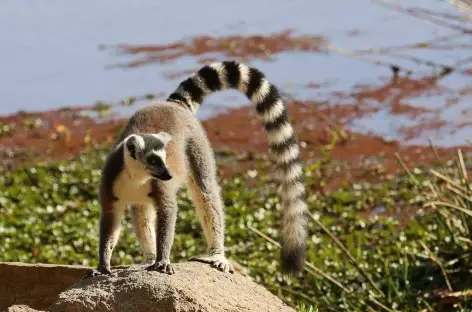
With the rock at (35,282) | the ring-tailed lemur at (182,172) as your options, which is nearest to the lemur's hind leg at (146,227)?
the ring-tailed lemur at (182,172)

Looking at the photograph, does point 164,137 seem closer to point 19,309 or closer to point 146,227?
point 146,227

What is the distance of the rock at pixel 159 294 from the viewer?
181 inches

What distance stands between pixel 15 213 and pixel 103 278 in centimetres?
677

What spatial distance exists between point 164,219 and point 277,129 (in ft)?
3.76

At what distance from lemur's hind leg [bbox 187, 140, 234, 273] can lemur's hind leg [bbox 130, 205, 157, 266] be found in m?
0.33

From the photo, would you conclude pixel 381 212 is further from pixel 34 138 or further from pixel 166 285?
pixel 166 285

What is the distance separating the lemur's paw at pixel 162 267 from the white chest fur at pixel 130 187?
414 mm

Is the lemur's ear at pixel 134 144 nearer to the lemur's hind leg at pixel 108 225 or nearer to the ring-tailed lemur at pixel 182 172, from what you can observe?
the ring-tailed lemur at pixel 182 172

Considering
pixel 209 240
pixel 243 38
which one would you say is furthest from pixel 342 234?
pixel 243 38

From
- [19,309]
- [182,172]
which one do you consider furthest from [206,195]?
→ [19,309]

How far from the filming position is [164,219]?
503 cm

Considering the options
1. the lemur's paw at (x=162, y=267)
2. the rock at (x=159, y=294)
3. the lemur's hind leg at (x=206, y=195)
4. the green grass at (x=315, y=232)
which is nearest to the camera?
the rock at (x=159, y=294)

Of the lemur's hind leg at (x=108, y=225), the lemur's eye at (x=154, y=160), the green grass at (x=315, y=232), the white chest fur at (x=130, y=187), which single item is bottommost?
the green grass at (x=315, y=232)

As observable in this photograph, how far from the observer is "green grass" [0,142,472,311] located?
7832 millimetres
